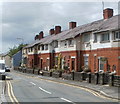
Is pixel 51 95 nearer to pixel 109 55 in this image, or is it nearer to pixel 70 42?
pixel 109 55

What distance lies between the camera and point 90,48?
4062 centimetres

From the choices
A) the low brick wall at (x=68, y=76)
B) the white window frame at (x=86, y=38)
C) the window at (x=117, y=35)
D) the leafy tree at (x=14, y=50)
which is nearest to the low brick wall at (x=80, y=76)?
the low brick wall at (x=68, y=76)

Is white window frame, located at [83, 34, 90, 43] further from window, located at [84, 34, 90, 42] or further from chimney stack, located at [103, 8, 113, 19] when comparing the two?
chimney stack, located at [103, 8, 113, 19]

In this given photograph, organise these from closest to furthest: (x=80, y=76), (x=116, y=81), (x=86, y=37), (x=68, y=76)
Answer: (x=116, y=81), (x=80, y=76), (x=68, y=76), (x=86, y=37)

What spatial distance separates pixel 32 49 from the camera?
74.8 m

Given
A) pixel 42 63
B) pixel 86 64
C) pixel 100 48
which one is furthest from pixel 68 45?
pixel 42 63

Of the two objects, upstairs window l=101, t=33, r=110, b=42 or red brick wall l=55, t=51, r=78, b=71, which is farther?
red brick wall l=55, t=51, r=78, b=71

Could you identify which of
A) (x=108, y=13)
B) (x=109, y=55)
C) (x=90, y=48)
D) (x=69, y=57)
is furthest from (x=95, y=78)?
(x=69, y=57)

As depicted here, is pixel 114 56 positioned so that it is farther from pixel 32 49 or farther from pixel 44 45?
pixel 32 49

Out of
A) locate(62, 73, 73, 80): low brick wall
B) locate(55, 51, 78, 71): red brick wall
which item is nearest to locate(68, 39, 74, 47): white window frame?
locate(55, 51, 78, 71): red brick wall

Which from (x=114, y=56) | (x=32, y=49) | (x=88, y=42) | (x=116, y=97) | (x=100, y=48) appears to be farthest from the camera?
(x=32, y=49)

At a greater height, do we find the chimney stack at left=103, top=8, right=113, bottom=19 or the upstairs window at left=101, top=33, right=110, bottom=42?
the chimney stack at left=103, top=8, right=113, bottom=19

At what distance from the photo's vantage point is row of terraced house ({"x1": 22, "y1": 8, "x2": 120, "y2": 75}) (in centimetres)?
3322

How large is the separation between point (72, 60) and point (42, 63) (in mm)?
21267
